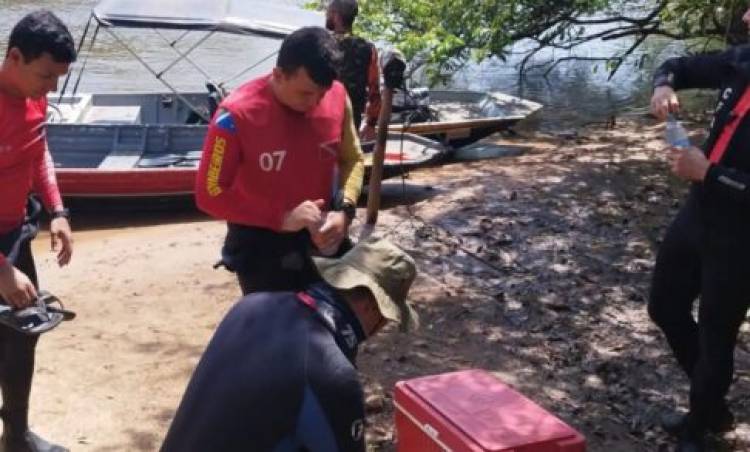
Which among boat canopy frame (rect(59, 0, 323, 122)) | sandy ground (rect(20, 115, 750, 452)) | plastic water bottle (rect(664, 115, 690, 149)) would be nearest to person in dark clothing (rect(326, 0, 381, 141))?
sandy ground (rect(20, 115, 750, 452))

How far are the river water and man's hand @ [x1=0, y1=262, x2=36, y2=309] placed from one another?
11.7 metres

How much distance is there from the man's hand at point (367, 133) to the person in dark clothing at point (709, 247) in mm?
3977

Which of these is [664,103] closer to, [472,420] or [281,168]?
[281,168]

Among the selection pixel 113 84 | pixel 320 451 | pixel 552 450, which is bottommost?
pixel 113 84

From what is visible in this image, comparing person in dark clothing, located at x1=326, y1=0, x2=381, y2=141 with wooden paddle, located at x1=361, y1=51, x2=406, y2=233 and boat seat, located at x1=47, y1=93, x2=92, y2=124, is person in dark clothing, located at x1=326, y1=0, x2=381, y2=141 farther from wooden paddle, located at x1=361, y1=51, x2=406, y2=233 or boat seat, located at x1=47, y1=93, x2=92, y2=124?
boat seat, located at x1=47, y1=93, x2=92, y2=124

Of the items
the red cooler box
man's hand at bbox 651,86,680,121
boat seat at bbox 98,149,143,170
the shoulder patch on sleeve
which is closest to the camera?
the red cooler box

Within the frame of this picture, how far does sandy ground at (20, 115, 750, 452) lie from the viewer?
4.68 meters

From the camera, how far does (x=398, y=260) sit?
2.49 metres

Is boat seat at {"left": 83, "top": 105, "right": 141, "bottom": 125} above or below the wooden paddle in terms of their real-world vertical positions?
below

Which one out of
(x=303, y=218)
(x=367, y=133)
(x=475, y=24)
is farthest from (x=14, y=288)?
(x=475, y=24)

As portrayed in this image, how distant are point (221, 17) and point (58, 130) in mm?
2253

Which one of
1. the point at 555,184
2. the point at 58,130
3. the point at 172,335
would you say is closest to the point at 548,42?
the point at 555,184

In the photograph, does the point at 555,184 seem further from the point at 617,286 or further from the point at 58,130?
the point at 58,130

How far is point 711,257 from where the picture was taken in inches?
147
